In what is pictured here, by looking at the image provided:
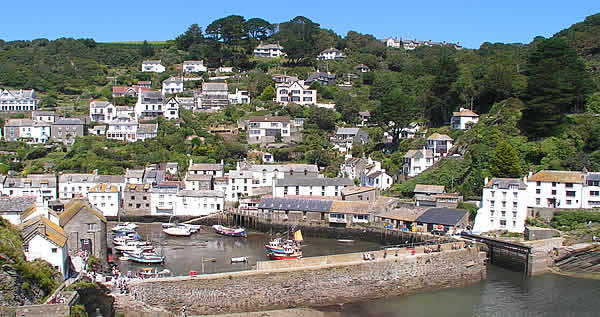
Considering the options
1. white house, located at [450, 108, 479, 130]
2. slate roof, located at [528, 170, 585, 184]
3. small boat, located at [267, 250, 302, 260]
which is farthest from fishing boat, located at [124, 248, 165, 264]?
white house, located at [450, 108, 479, 130]

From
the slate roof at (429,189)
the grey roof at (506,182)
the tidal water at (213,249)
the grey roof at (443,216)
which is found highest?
the grey roof at (506,182)

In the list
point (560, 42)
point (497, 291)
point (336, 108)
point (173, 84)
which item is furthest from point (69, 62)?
point (497, 291)

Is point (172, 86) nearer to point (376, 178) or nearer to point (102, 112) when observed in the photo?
point (102, 112)

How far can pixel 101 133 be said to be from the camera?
60.3 metres

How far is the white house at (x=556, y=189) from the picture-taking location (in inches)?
1388

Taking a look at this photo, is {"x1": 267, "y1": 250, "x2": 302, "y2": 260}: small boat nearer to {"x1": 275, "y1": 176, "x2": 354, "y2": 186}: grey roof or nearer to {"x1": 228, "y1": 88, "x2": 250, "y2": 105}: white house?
{"x1": 275, "y1": 176, "x2": 354, "y2": 186}: grey roof

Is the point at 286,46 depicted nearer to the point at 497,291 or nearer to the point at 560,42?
the point at 560,42

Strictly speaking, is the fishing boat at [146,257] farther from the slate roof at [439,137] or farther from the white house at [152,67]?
the white house at [152,67]

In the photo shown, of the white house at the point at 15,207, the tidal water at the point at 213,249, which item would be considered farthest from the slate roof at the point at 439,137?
the white house at the point at 15,207

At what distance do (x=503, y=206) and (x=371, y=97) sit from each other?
37.5 meters

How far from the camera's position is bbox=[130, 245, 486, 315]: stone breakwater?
22.4 meters

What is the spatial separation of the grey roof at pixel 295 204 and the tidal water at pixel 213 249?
278cm

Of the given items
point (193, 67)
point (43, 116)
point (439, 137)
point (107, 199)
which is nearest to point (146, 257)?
point (107, 199)

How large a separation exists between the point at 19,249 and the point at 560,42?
43.2 meters
